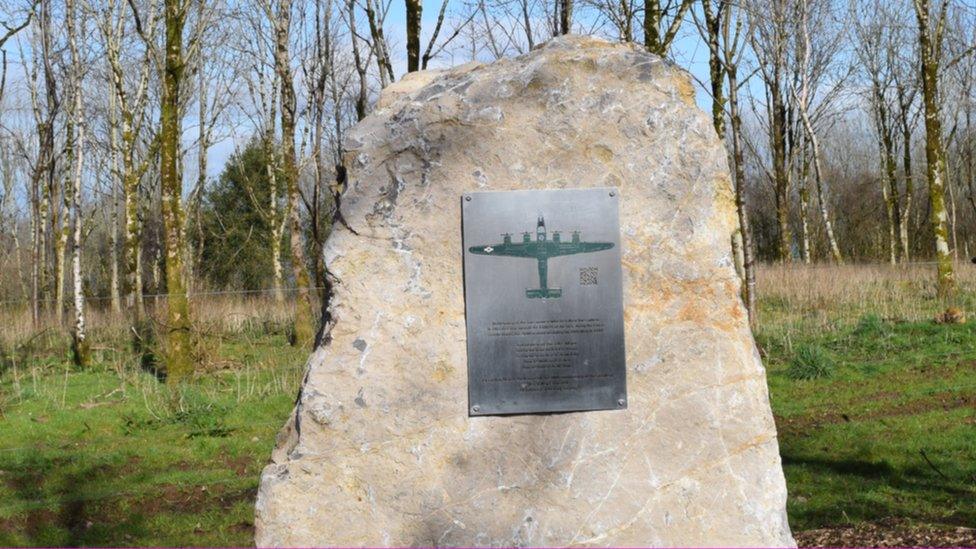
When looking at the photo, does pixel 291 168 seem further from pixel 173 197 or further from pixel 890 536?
pixel 890 536

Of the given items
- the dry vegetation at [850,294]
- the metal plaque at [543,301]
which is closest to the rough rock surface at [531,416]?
the metal plaque at [543,301]

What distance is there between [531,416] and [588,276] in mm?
637

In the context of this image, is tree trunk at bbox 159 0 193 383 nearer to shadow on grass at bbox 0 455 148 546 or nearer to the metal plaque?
shadow on grass at bbox 0 455 148 546

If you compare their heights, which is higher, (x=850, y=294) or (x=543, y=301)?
(x=543, y=301)

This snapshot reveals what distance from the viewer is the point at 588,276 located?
3.98 m

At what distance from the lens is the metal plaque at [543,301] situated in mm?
3926

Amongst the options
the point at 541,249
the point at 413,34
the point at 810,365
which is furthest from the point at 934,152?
the point at 541,249

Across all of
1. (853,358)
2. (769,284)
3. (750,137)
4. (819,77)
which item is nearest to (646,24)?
(853,358)

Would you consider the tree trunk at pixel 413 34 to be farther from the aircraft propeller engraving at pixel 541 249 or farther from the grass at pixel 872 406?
the aircraft propeller engraving at pixel 541 249

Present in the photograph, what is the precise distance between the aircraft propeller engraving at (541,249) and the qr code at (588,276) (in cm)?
8

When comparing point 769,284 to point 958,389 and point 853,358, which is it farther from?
point 958,389

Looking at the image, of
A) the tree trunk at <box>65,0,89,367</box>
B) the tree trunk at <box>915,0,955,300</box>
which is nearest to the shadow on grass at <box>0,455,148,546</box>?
the tree trunk at <box>65,0,89,367</box>

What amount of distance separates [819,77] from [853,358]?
56.4 feet

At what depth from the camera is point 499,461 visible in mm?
3906
